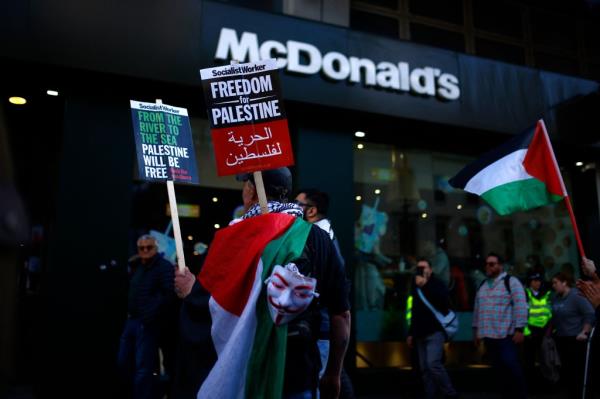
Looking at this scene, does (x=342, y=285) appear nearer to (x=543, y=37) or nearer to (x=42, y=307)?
(x=42, y=307)

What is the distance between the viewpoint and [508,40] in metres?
11.9

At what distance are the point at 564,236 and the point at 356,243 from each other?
509cm

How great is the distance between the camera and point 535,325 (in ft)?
32.3

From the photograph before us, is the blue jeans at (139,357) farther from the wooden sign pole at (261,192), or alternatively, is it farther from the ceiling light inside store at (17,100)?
the wooden sign pole at (261,192)

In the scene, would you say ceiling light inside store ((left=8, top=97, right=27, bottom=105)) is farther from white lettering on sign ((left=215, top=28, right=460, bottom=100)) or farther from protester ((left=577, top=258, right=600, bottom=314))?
protester ((left=577, top=258, right=600, bottom=314))

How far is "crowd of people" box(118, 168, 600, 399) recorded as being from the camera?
8.87ft

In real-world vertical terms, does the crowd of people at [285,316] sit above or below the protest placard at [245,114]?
below

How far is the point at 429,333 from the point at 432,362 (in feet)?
1.25

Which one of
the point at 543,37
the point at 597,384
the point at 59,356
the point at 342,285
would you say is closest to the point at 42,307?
the point at 59,356

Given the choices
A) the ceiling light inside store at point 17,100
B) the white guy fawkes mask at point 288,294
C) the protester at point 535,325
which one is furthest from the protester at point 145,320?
the protester at point 535,325

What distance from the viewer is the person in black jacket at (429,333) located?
7391 mm

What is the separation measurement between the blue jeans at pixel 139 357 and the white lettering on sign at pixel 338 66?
13.0 feet

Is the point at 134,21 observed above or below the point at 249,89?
above

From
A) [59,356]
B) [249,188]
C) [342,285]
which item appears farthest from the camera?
[59,356]
